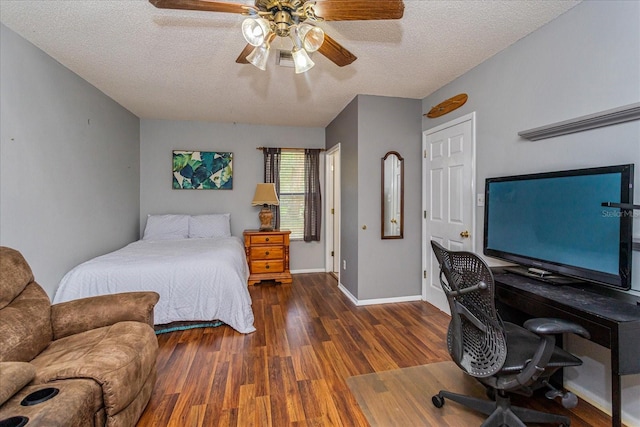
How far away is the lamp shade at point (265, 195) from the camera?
443 centimetres

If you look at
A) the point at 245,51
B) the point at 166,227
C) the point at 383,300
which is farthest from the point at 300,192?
the point at 245,51

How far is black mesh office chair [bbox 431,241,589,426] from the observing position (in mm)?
1287

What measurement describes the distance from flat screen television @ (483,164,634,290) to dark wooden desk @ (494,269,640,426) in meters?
0.12

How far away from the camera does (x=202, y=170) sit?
462 centimetres

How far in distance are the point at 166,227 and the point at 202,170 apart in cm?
104

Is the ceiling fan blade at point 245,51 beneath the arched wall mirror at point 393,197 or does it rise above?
above

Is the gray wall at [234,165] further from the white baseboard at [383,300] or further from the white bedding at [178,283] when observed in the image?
the white bedding at [178,283]

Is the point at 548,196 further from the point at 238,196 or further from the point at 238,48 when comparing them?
the point at 238,196

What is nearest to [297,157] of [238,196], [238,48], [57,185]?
[238,196]

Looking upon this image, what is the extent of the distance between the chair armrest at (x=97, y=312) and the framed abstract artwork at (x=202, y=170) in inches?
115

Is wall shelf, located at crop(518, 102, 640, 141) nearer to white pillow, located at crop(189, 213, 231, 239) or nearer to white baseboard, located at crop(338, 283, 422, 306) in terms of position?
white baseboard, located at crop(338, 283, 422, 306)

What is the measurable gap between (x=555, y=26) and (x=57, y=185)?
415 cm

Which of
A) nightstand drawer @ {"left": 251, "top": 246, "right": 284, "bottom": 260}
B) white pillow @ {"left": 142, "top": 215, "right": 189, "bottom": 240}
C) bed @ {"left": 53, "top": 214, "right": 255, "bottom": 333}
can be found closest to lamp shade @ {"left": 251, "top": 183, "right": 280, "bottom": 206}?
nightstand drawer @ {"left": 251, "top": 246, "right": 284, "bottom": 260}

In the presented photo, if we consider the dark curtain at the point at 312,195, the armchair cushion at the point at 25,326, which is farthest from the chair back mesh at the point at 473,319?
the dark curtain at the point at 312,195
